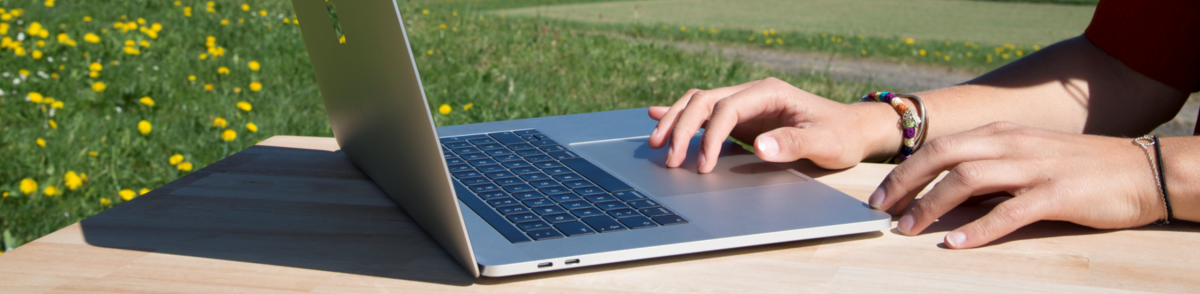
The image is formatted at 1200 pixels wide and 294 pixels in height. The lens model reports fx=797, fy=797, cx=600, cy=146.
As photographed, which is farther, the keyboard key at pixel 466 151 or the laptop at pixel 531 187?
the keyboard key at pixel 466 151

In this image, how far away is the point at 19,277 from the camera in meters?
0.59

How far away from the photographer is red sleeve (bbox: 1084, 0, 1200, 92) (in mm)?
1074

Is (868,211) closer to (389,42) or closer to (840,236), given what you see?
(840,236)

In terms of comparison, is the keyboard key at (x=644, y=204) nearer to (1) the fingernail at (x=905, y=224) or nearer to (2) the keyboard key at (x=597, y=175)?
(2) the keyboard key at (x=597, y=175)

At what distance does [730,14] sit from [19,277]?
40.9ft

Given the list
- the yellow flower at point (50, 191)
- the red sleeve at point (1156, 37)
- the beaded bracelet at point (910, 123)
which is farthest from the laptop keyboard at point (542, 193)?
the yellow flower at point (50, 191)

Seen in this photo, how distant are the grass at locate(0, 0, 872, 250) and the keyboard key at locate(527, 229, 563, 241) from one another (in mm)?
1415

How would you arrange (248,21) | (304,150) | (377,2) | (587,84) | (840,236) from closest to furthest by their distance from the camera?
(377,2), (840,236), (304,150), (587,84), (248,21)

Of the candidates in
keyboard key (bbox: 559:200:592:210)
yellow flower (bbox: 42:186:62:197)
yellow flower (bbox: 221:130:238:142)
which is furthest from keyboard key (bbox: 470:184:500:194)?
yellow flower (bbox: 221:130:238:142)

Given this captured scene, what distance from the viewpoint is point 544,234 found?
0.66m

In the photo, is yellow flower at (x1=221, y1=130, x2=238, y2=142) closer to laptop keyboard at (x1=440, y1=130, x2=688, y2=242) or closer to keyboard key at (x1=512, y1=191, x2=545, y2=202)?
laptop keyboard at (x1=440, y1=130, x2=688, y2=242)

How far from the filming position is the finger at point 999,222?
704 millimetres

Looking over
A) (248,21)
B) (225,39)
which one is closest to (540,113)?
(225,39)

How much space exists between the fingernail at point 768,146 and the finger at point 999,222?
0.69 ft
